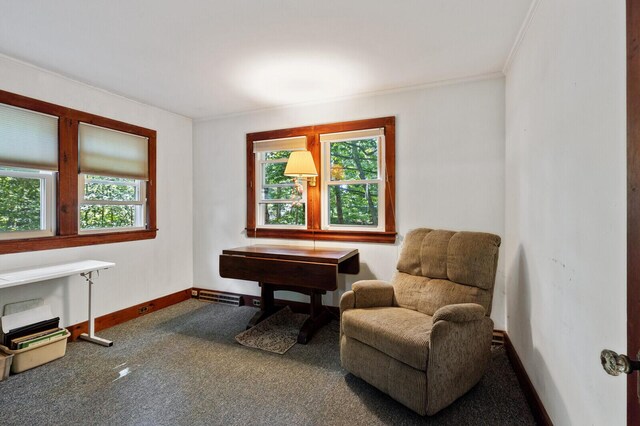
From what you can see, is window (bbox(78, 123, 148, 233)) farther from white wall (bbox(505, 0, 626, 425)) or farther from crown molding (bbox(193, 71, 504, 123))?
white wall (bbox(505, 0, 626, 425))

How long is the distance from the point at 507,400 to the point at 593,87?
69.3 inches

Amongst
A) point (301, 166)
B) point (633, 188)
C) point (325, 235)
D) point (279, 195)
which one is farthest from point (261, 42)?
point (633, 188)

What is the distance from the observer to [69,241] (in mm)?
2734

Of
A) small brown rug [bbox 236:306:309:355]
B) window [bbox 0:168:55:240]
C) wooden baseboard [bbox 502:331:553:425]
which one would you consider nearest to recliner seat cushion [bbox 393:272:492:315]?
wooden baseboard [bbox 502:331:553:425]

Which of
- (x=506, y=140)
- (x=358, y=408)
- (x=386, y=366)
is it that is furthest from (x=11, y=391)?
(x=506, y=140)

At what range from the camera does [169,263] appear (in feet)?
12.2

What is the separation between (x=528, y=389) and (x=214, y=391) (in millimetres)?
1933

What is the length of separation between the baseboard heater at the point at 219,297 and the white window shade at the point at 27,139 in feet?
6.71

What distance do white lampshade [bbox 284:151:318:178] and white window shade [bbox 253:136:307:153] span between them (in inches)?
13.6

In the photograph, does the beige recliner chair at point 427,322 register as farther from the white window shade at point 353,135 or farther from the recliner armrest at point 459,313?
the white window shade at point 353,135

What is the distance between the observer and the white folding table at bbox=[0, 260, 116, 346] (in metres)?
2.07

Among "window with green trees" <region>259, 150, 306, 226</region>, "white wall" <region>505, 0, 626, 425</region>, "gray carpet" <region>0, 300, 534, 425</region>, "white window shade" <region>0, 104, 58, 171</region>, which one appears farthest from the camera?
"window with green trees" <region>259, 150, 306, 226</region>

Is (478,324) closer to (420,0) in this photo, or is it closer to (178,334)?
(420,0)

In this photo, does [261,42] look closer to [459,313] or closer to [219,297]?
[459,313]
